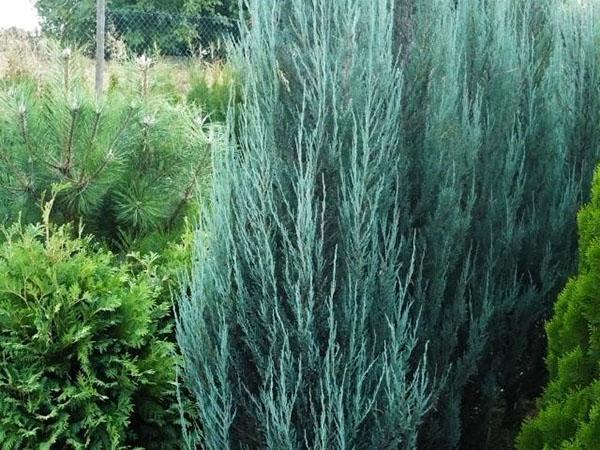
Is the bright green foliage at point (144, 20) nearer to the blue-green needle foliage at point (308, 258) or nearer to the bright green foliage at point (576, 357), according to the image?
the blue-green needle foliage at point (308, 258)

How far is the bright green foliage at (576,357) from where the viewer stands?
2482 millimetres

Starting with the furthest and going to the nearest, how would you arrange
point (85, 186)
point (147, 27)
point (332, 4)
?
point (147, 27) < point (85, 186) < point (332, 4)

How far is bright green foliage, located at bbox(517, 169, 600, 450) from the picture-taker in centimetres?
248

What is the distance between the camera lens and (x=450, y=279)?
3158 millimetres

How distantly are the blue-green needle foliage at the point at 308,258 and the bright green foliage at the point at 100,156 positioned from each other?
1.32m

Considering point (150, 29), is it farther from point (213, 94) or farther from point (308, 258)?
point (308, 258)

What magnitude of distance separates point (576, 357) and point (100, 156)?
2424 millimetres

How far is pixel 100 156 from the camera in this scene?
3.92m

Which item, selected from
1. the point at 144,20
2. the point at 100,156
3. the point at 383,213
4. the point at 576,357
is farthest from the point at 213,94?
the point at 144,20

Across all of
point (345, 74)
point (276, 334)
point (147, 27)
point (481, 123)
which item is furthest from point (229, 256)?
point (147, 27)

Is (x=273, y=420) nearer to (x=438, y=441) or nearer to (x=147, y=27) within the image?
(x=438, y=441)

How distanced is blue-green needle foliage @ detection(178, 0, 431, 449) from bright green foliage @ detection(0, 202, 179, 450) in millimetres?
589

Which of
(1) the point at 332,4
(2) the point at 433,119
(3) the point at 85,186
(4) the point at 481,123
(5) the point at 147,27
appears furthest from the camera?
(5) the point at 147,27

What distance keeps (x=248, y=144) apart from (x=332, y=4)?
0.56 metres
